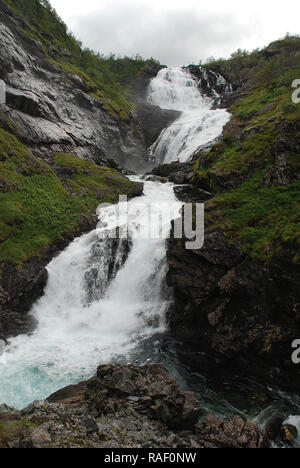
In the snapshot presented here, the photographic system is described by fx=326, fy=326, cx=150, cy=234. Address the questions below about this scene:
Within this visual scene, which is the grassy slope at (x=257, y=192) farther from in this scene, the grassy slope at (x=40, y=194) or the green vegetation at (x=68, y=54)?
the green vegetation at (x=68, y=54)

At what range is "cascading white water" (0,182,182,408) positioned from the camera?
12758mm

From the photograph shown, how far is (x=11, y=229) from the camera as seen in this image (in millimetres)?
19016

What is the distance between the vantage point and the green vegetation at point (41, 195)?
1894cm

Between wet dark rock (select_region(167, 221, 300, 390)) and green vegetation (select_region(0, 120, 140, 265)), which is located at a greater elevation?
green vegetation (select_region(0, 120, 140, 265))

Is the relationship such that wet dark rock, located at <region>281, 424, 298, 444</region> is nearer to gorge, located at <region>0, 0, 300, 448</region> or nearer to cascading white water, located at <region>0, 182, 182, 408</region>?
gorge, located at <region>0, 0, 300, 448</region>

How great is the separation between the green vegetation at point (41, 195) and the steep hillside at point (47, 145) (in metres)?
0.06

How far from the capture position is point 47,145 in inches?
1150

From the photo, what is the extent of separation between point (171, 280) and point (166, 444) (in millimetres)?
7859

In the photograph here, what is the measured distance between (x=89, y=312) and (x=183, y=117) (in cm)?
3622

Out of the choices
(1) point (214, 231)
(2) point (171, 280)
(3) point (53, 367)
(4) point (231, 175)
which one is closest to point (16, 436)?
(3) point (53, 367)

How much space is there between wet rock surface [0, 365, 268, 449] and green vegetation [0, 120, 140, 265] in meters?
9.37

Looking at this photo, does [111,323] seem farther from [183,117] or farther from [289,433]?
[183,117]

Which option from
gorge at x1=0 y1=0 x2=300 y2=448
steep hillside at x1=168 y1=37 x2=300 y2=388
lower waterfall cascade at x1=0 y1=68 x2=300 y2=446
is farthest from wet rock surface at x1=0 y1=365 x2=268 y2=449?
steep hillside at x1=168 y1=37 x2=300 y2=388
